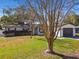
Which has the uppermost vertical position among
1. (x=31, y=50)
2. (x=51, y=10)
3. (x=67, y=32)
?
(x=51, y=10)

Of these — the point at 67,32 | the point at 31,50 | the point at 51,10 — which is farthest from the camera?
the point at 67,32

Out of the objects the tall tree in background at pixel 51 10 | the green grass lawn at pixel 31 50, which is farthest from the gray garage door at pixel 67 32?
the tall tree in background at pixel 51 10

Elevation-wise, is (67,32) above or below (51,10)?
below

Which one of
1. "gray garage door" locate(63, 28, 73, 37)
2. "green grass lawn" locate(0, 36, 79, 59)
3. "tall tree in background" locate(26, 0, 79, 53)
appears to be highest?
"tall tree in background" locate(26, 0, 79, 53)

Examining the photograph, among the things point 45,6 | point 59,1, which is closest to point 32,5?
point 45,6

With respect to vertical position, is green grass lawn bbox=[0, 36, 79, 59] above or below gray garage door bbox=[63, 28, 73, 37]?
below

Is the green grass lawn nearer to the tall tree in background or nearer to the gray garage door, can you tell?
the tall tree in background

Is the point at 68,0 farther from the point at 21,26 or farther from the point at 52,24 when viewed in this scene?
the point at 21,26

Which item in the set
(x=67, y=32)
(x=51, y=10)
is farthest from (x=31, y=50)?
(x=67, y=32)

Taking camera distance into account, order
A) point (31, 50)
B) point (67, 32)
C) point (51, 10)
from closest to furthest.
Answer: point (51, 10) < point (31, 50) < point (67, 32)

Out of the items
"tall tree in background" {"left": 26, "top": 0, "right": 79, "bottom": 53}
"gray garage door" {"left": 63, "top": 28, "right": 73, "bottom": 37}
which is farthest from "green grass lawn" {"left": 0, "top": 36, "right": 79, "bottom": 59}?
"gray garage door" {"left": 63, "top": 28, "right": 73, "bottom": 37}

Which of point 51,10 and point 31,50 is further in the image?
point 31,50

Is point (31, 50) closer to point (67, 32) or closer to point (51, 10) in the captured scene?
point (51, 10)

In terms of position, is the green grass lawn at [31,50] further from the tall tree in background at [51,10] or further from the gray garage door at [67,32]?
the gray garage door at [67,32]
